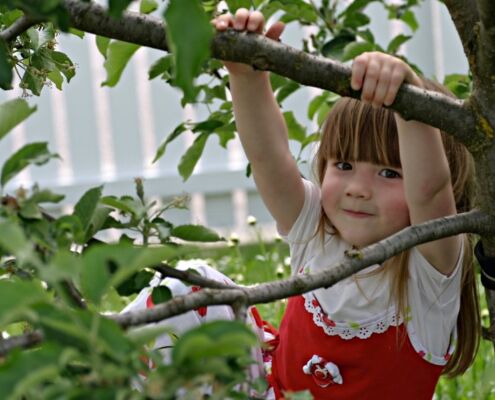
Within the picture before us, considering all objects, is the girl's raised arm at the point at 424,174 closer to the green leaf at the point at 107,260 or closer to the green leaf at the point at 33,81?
the green leaf at the point at 33,81

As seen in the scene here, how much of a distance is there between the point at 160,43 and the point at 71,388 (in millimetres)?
510

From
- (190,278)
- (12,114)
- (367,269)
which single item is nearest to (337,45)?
(367,269)

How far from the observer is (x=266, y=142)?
1528 millimetres

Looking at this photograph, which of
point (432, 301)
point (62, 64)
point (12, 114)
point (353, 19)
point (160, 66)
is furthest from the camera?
point (353, 19)

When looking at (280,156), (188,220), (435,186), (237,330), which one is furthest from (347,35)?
(188,220)

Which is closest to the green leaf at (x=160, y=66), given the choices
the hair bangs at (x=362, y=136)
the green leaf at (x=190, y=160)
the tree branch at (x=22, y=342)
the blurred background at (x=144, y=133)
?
the green leaf at (x=190, y=160)

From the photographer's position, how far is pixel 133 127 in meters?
4.22

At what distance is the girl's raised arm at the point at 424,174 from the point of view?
3.96 ft

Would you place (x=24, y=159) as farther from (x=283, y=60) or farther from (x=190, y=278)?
(x=283, y=60)

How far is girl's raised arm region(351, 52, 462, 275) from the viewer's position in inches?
47.5

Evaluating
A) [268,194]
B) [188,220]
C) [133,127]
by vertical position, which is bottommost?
[188,220]

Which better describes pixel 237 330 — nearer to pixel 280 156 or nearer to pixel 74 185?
pixel 280 156

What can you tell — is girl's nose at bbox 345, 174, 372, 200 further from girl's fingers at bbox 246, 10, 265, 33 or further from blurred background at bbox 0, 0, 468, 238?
blurred background at bbox 0, 0, 468, 238

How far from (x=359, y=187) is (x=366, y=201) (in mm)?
24
